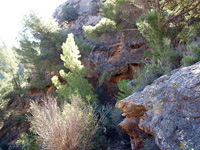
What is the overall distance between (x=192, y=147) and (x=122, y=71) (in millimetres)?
10411

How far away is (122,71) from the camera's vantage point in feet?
40.7

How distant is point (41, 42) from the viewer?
1317 cm

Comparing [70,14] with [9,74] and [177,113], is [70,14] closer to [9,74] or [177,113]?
[9,74]

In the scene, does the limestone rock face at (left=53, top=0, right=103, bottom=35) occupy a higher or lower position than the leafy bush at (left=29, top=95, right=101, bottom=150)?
higher

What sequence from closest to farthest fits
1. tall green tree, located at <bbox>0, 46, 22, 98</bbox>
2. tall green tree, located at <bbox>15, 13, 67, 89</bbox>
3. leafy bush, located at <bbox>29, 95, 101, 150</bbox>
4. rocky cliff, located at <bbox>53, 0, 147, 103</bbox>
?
leafy bush, located at <bbox>29, 95, 101, 150</bbox>, rocky cliff, located at <bbox>53, 0, 147, 103</bbox>, tall green tree, located at <bbox>15, 13, 67, 89</bbox>, tall green tree, located at <bbox>0, 46, 22, 98</bbox>

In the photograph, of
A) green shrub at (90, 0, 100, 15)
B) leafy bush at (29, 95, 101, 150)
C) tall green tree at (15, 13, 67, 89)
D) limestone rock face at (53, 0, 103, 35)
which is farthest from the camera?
green shrub at (90, 0, 100, 15)

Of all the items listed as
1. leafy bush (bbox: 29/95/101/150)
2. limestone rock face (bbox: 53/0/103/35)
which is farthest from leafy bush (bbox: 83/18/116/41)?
limestone rock face (bbox: 53/0/103/35)

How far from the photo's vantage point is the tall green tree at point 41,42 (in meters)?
13.1

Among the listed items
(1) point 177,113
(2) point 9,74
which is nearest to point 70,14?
(2) point 9,74

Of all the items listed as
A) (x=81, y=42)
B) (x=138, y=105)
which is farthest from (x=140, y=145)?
(x=81, y=42)

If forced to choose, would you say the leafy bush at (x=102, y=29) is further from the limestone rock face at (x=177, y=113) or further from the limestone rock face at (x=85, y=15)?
the limestone rock face at (x=85, y=15)

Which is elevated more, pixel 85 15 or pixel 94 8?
pixel 94 8

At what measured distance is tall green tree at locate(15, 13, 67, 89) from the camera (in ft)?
42.9

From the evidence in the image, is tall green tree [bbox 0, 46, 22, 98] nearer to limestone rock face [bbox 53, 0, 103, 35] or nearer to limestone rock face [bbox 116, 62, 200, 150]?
limestone rock face [bbox 53, 0, 103, 35]
